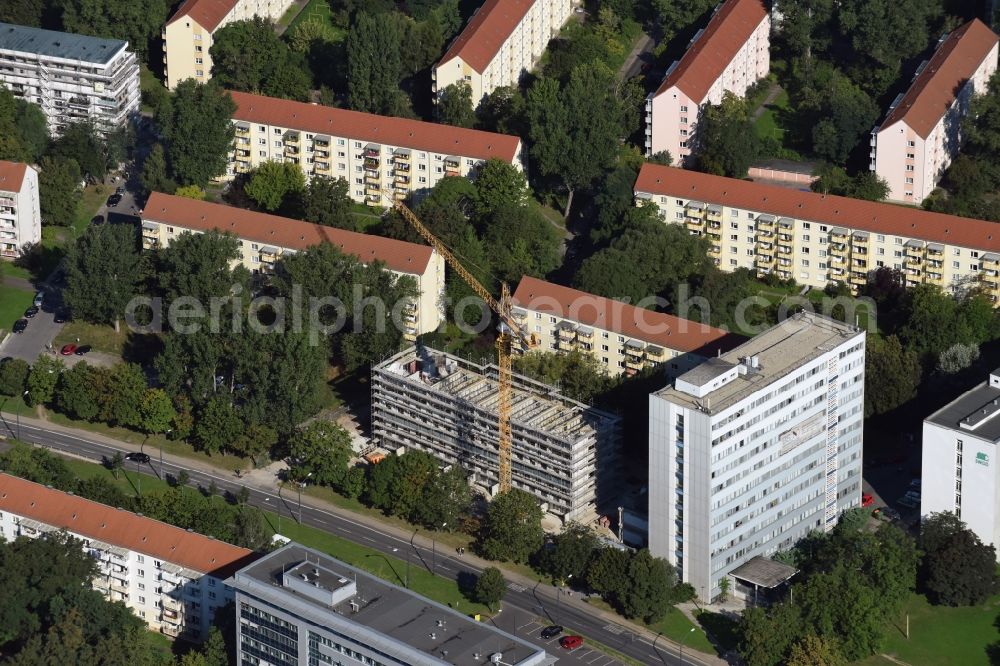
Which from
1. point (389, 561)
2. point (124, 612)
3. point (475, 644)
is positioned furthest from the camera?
point (389, 561)

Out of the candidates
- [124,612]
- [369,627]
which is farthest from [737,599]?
[124,612]

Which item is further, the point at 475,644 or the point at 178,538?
the point at 178,538

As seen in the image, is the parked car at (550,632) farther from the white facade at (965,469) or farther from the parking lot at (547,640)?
the white facade at (965,469)

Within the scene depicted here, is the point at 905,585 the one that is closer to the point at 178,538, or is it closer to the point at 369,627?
the point at 369,627

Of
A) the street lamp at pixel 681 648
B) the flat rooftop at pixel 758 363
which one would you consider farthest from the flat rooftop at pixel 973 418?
the street lamp at pixel 681 648

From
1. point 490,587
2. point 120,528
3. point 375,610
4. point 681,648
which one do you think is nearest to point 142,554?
point 120,528

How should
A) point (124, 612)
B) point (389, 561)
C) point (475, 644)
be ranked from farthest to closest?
point (389, 561), point (124, 612), point (475, 644)
